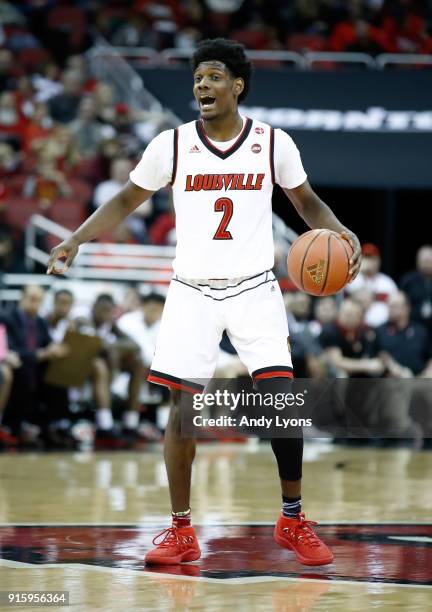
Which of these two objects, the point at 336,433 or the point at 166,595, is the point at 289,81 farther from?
the point at 166,595

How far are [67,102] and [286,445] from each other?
41.1 feet

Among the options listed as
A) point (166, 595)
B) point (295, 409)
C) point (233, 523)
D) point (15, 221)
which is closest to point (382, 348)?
point (15, 221)

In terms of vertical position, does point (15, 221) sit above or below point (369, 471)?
above

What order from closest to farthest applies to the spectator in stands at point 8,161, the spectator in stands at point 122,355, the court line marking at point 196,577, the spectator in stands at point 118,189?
the court line marking at point 196,577, the spectator in stands at point 122,355, the spectator in stands at point 118,189, the spectator in stands at point 8,161

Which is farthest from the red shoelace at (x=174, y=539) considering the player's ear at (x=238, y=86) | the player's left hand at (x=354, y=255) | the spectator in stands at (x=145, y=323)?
the spectator in stands at (x=145, y=323)

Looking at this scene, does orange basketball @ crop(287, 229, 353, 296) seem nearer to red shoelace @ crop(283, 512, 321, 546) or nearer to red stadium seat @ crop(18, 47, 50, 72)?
red shoelace @ crop(283, 512, 321, 546)

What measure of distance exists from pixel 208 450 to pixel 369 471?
8.00 ft

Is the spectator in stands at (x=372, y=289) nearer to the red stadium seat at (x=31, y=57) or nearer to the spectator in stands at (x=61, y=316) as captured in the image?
the spectator in stands at (x=61, y=316)

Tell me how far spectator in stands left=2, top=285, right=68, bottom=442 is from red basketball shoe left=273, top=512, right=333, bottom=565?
287 inches

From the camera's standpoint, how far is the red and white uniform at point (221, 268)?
6012 mm

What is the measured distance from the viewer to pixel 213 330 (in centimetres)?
605

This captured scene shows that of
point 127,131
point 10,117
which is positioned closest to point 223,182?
point 127,131

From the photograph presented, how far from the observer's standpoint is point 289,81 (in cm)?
1620

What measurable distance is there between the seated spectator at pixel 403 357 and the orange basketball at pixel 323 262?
23.9ft
